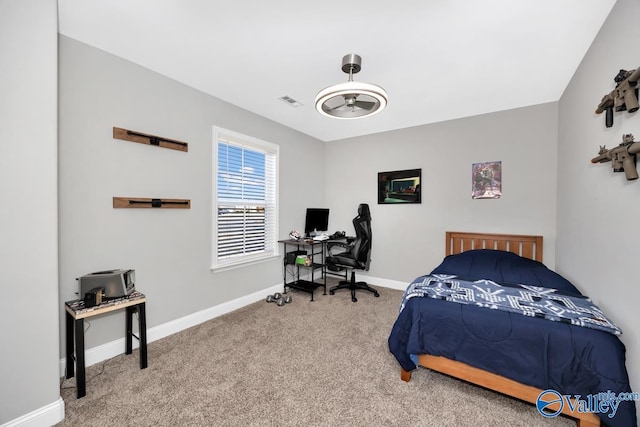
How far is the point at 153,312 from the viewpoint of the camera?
255 cm

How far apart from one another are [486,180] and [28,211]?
455cm

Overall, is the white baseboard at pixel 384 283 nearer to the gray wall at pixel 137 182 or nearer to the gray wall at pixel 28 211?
the gray wall at pixel 137 182

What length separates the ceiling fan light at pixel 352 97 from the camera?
6.19 ft

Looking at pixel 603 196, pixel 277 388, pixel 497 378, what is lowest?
pixel 277 388

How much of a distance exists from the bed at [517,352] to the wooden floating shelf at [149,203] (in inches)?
96.2

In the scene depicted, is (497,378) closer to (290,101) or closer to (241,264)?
(241,264)

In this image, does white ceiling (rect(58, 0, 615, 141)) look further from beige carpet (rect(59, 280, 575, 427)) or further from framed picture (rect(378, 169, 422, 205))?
beige carpet (rect(59, 280, 575, 427))

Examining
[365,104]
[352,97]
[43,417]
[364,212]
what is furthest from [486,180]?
[43,417]

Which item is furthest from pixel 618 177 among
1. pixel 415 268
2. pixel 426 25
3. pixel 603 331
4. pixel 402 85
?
pixel 415 268

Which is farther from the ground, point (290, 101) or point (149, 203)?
point (290, 101)

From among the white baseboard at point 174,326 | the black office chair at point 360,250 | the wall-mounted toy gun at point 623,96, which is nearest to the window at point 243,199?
the white baseboard at point 174,326

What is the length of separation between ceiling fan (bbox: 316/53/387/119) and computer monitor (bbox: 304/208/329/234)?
229 cm

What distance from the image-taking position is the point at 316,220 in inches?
178

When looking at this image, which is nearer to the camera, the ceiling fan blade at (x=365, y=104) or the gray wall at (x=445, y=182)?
the ceiling fan blade at (x=365, y=104)
